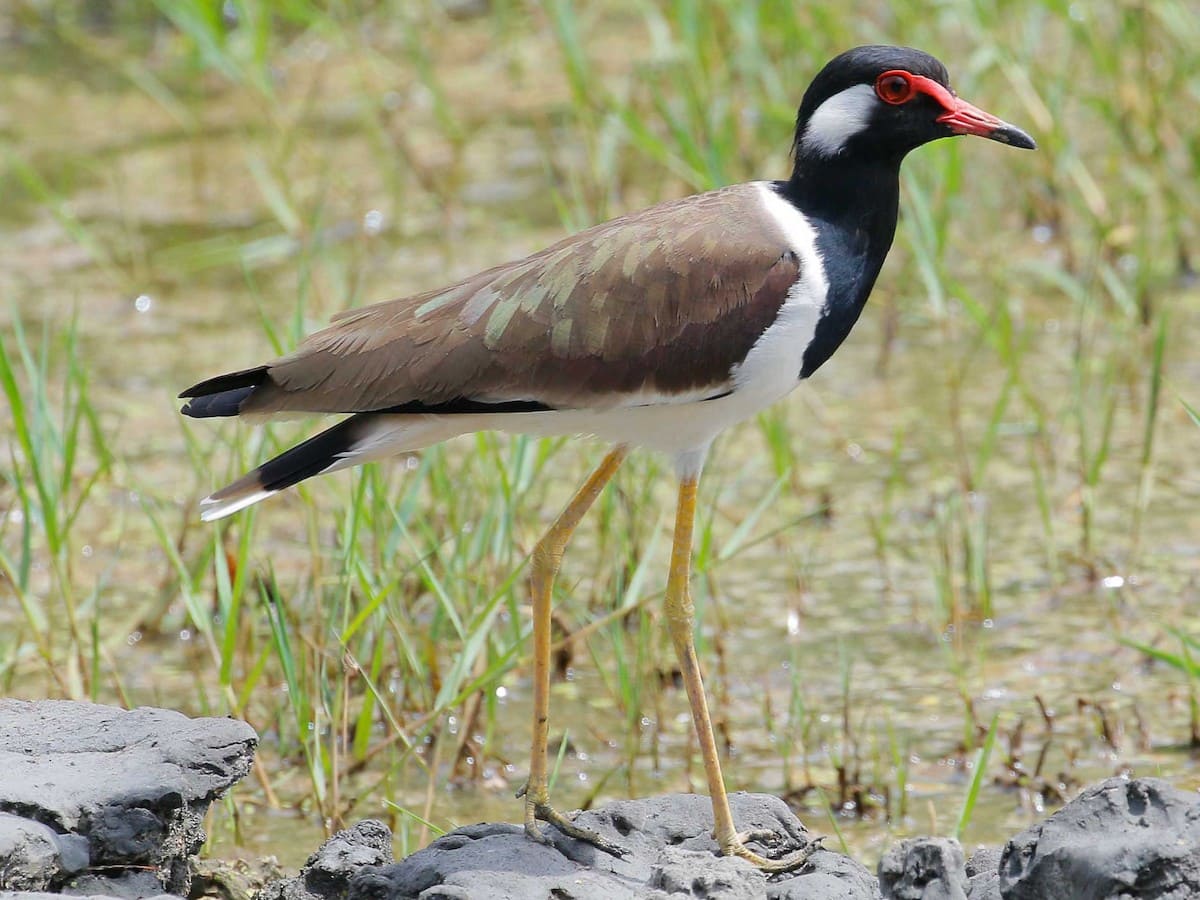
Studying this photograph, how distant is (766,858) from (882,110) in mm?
1280

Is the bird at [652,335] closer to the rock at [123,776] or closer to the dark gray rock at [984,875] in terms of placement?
the dark gray rock at [984,875]

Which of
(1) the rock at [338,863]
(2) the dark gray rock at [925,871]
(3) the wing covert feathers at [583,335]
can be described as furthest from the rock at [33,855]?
(2) the dark gray rock at [925,871]

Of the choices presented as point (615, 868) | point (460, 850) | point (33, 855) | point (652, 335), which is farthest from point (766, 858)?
point (33, 855)

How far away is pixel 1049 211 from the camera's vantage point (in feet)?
20.9

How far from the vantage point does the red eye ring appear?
10.8ft

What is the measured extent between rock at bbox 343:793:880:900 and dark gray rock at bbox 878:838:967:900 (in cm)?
4

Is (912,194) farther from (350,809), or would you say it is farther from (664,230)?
(350,809)

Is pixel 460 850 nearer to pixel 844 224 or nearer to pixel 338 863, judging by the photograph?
pixel 338 863

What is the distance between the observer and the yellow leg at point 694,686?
3.06 meters

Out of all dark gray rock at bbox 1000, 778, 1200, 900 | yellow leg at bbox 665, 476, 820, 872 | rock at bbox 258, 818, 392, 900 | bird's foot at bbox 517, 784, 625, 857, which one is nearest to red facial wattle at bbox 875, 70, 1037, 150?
yellow leg at bbox 665, 476, 820, 872

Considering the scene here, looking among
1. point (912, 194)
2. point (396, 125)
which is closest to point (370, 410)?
point (912, 194)

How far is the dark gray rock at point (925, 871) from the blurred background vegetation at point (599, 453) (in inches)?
18.7

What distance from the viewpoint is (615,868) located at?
9.73 ft

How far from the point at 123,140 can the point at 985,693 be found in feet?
15.5
